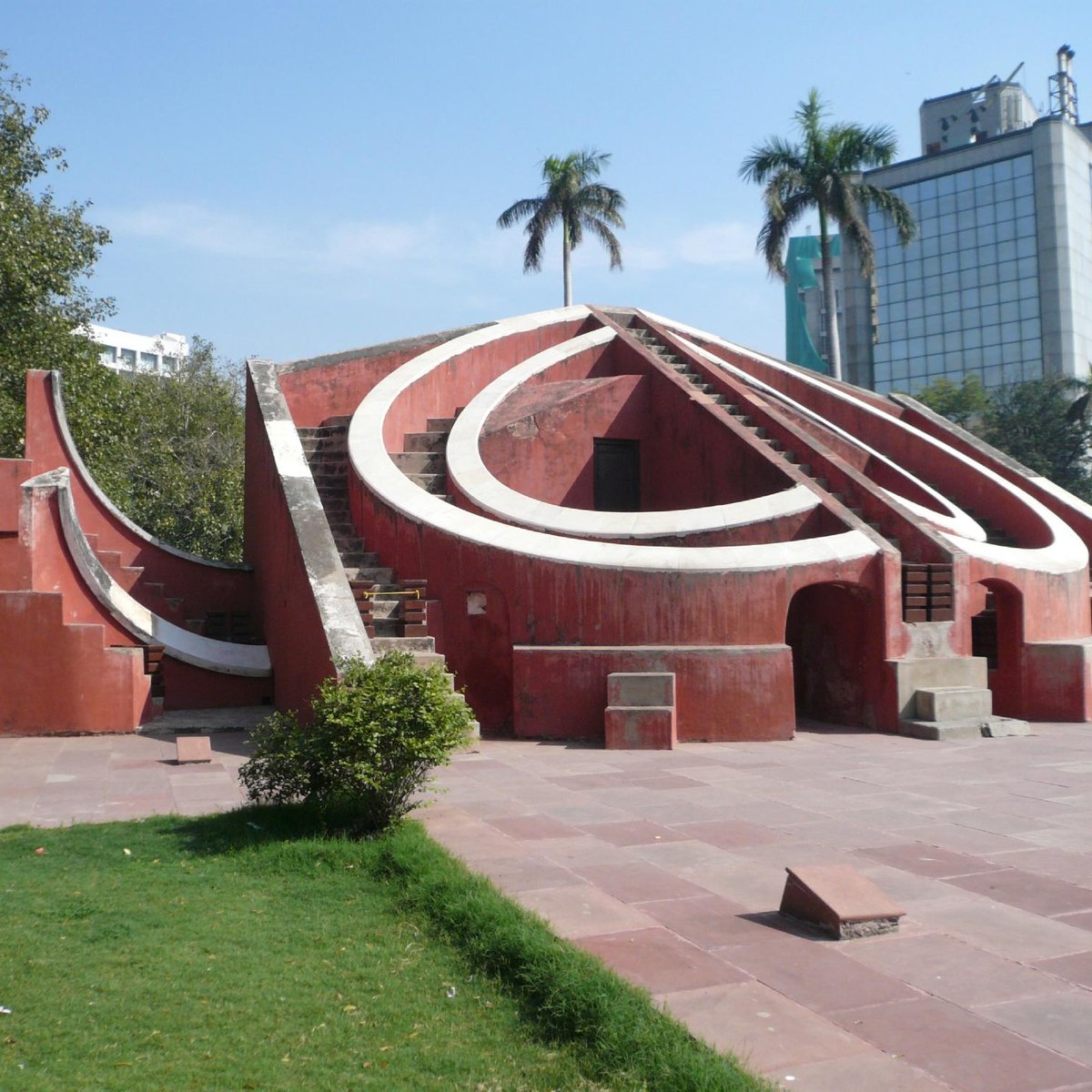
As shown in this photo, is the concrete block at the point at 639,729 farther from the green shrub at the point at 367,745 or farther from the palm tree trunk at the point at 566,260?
the palm tree trunk at the point at 566,260

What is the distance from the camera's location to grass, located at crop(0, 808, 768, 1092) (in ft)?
9.48

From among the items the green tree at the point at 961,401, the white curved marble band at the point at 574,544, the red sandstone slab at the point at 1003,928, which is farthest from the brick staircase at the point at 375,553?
the green tree at the point at 961,401

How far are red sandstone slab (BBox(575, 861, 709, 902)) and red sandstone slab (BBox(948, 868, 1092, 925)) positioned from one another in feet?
3.58

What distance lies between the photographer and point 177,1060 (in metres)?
2.98

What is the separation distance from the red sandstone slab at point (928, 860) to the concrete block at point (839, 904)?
0.76 m

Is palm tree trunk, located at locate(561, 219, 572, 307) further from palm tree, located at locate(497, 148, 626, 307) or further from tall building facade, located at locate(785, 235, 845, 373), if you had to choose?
tall building facade, located at locate(785, 235, 845, 373)

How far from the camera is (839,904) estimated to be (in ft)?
12.6

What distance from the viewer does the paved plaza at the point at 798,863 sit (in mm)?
3010

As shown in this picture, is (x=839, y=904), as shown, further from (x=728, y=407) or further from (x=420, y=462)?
(x=728, y=407)

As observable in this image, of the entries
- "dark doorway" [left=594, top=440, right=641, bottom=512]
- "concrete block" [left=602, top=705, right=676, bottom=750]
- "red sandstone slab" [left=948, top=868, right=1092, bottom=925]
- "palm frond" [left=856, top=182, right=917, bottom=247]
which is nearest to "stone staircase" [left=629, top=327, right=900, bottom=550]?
"dark doorway" [left=594, top=440, right=641, bottom=512]

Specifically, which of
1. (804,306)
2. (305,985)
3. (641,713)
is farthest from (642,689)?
(804,306)

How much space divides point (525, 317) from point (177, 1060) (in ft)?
40.8

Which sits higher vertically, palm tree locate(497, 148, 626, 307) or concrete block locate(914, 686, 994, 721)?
palm tree locate(497, 148, 626, 307)

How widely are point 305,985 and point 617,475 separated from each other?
9.00 metres
